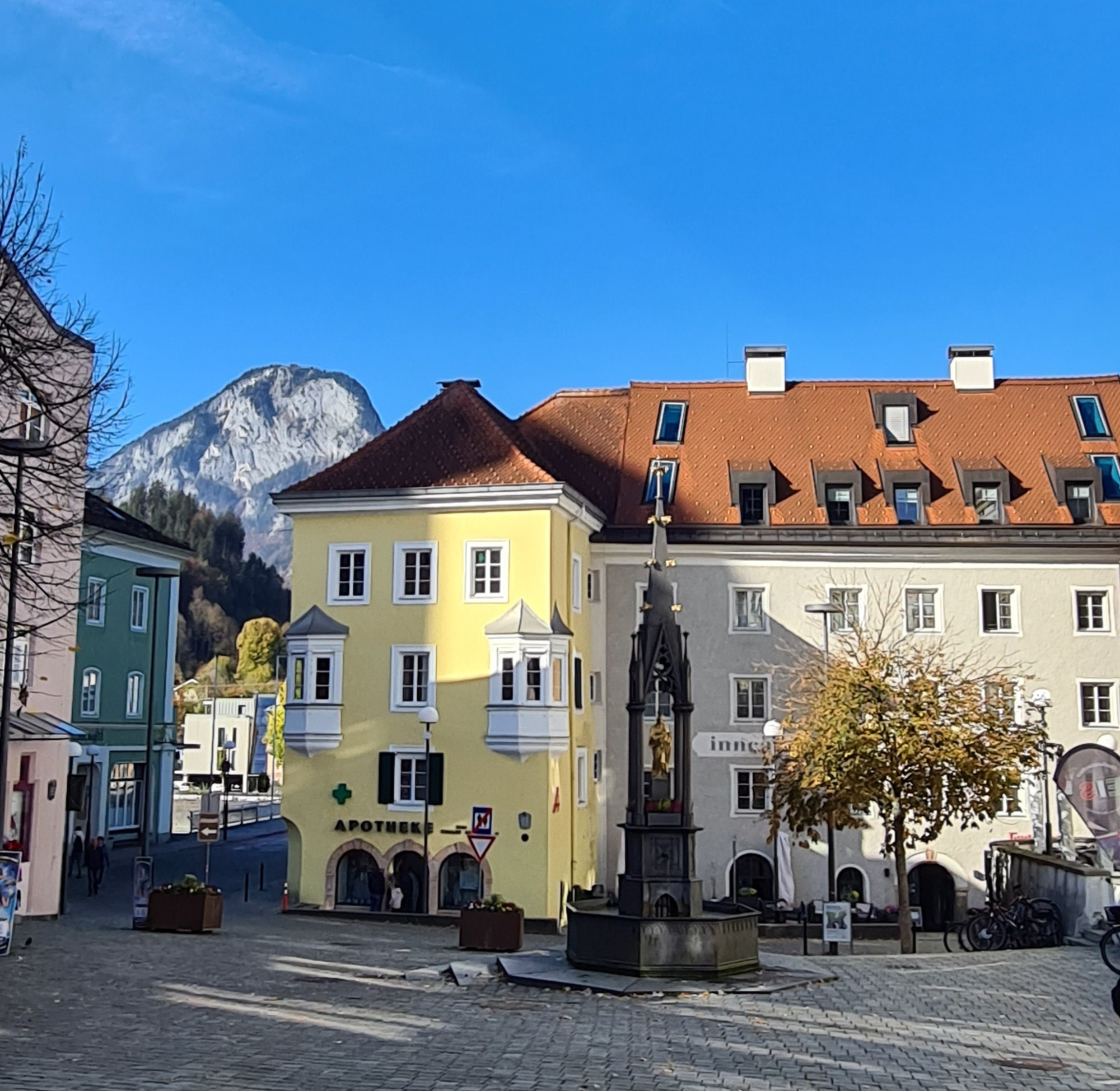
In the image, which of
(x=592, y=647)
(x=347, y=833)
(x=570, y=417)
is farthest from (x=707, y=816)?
(x=570, y=417)

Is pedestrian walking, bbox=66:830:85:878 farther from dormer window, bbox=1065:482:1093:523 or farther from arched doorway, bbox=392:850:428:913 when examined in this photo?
dormer window, bbox=1065:482:1093:523

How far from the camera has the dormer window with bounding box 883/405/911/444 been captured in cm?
4344

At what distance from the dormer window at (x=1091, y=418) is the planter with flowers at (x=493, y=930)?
28.8 m

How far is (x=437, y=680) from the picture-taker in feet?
118

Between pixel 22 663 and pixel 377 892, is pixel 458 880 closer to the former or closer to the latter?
pixel 377 892

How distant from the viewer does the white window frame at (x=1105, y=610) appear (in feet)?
129

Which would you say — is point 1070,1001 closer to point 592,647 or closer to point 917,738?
point 917,738

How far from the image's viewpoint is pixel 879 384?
45.4 meters

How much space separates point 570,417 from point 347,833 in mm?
16860

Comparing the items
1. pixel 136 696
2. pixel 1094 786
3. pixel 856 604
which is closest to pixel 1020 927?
pixel 1094 786

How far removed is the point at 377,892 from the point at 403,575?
862 centimetres

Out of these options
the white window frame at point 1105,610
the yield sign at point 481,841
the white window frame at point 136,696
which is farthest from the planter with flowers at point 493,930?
the white window frame at point 136,696

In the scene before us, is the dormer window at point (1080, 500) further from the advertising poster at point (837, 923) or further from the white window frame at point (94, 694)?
the white window frame at point (94, 694)

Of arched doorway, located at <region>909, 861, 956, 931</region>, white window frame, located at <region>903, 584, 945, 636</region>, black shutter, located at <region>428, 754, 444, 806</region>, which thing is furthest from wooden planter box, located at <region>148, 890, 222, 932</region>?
white window frame, located at <region>903, 584, 945, 636</region>
